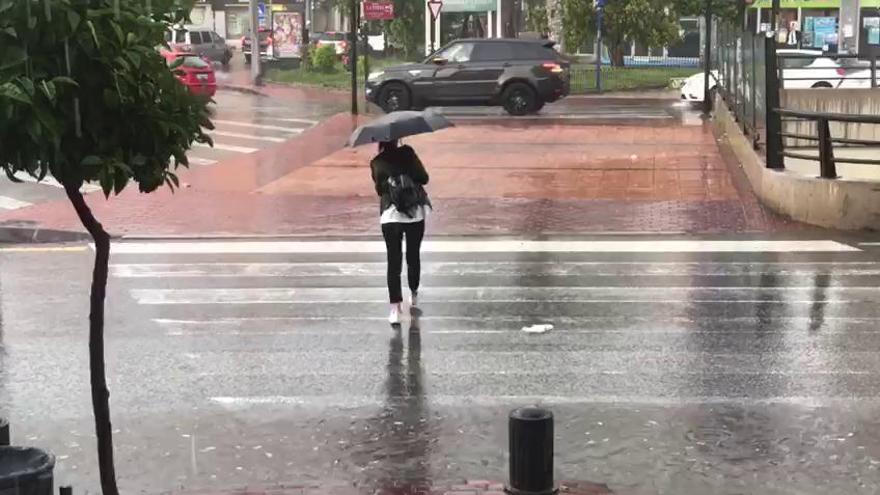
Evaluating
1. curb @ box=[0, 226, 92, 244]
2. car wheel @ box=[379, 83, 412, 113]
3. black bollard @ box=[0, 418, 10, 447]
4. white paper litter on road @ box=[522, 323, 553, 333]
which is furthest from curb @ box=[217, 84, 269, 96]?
black bollard @ box=[0, 418, 10, 447]

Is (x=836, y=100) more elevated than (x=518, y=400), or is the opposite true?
(x=836, y=100)

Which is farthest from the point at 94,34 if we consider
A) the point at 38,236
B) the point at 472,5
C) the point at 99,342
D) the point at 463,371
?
the point at 472,5

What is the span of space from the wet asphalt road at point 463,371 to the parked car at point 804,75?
709 inches

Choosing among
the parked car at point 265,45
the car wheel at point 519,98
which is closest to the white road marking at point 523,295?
the car wheel at point 519,98

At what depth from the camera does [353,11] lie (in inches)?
1117

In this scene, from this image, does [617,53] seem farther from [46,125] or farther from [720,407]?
[46,125]

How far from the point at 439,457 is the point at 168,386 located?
2262 mm

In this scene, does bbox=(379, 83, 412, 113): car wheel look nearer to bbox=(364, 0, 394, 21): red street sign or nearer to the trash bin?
bbox=(364, 0, 394, 21): red street sign

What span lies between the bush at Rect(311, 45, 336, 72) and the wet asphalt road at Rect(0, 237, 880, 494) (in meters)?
32.6

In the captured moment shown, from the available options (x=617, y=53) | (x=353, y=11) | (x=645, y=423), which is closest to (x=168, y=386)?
(x=645, y=423)

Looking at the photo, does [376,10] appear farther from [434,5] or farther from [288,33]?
[288,33]

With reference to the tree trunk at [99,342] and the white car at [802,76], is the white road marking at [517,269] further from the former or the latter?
the white car at [802,76]

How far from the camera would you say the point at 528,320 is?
922 cm

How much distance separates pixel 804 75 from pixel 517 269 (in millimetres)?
21408
